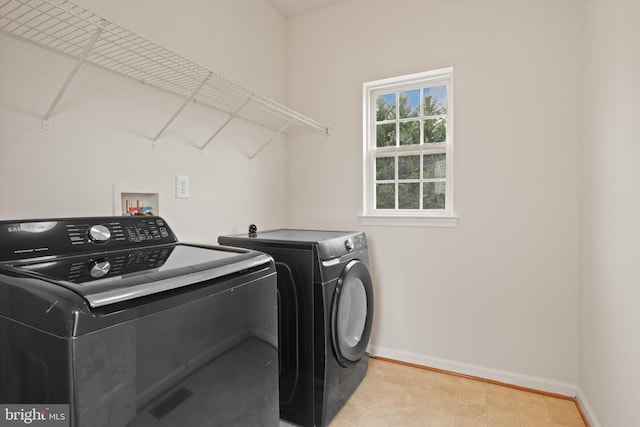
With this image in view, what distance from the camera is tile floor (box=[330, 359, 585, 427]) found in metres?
1.92

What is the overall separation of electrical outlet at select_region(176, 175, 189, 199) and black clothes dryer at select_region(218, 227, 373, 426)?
1.35 ft

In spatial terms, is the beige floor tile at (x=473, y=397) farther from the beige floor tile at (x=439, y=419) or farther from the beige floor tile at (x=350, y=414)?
the beige floor tile at (x=350, y=414)

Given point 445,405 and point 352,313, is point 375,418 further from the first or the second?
point 352,313

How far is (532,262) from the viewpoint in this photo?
2219 millimetres

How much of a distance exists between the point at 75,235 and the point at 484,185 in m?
2.25

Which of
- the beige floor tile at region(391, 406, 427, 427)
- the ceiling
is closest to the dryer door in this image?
the beige floor tile at region(391, 406, 427, 427)

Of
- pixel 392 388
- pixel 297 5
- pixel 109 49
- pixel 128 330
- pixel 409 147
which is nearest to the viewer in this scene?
pixel 128 330

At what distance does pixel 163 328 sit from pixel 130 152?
1169 millimetres

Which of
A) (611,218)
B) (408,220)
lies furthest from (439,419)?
(611,218)

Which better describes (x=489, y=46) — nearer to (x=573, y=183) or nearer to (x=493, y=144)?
(x=493, y=144)

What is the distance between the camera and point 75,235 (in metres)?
1.20

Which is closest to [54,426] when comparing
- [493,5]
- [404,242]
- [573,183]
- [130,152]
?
[130,152]

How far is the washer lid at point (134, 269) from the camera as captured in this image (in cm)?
79

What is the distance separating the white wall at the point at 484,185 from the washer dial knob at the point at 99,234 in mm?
1803
